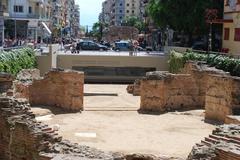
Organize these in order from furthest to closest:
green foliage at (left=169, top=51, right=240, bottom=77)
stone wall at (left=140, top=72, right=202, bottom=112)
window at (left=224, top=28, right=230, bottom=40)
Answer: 1. window at (left=224, top=28, right=230, bottom=40)
2. green foliage at (left=169, top=51, right=240, bottom=77)
3. stone wall at (left=140, top=72, right=202, bottom=112)

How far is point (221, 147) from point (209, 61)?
22.4m

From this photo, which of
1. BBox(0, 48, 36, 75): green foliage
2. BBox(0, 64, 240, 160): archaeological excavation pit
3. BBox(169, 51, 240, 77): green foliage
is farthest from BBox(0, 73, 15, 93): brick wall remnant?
BBox(169, 51, 240, 77): green foliage

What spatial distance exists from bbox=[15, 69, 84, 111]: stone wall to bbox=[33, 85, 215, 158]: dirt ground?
1.15 meters

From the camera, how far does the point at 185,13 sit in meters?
44.8

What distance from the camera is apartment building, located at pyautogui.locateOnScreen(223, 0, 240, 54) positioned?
40.9 metres

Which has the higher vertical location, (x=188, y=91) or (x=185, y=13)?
(x=185, y=13)

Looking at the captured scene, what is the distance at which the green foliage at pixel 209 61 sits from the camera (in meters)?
32.8

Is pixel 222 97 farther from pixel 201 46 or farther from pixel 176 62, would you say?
pixel 201 46

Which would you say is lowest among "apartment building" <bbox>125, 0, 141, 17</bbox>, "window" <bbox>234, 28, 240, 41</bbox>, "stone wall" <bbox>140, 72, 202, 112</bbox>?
"stone wall" <bbox>140, 72, 202, 112</bbox>

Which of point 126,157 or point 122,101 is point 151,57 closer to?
point 122,101

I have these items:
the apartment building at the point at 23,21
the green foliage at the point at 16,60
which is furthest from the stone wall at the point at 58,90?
the apartment building at the point at 23,21

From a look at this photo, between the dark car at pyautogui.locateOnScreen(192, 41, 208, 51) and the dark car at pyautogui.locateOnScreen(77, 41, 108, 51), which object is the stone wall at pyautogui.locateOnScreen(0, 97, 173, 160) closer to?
the dark car at pyautogui.locateOnScreen(192, 41, 208, 51)

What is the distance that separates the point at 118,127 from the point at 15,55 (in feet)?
36.2

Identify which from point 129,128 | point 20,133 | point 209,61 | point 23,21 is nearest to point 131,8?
point 23,21
